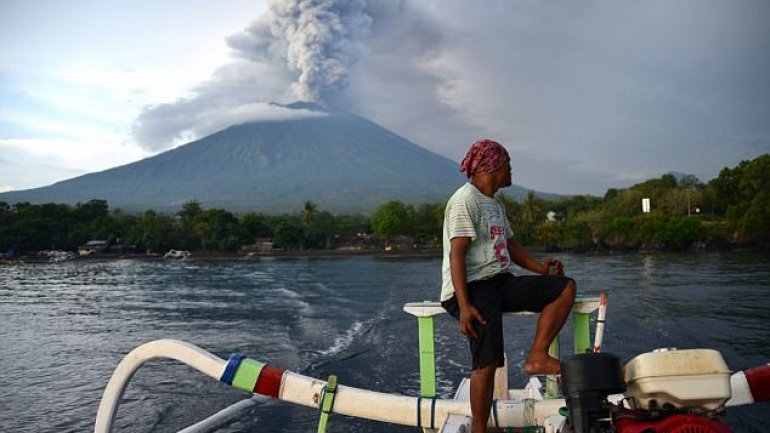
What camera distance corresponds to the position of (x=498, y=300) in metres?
2.97

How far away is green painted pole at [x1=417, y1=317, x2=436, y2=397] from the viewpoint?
3311 mm

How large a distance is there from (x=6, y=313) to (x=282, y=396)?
2008 cm

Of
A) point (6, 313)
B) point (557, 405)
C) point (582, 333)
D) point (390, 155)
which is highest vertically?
point (390, 155)

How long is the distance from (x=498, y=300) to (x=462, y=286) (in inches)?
8.7

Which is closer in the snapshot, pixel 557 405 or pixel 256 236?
pixel 557 405

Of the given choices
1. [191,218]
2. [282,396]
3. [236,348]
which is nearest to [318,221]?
[191,218]

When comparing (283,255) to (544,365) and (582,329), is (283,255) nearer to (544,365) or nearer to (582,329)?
(582,329)

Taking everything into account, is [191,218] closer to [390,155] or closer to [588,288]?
[588,288]

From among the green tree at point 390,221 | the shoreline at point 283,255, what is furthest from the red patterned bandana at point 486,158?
the green tree at point 390,221

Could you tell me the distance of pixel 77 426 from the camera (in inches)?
240

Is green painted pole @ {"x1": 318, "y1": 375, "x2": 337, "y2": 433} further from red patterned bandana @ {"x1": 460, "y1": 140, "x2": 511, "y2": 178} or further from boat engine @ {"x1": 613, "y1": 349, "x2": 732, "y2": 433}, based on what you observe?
boat engine @ {"x1": 613, "y1": 349, "x2": 732, "y2": 433}

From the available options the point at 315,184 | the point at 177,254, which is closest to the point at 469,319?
the point at 177,254

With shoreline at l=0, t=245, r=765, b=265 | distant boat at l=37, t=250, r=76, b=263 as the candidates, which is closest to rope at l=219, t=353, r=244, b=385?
shoreline at l=0, t=245, r=765, b=265

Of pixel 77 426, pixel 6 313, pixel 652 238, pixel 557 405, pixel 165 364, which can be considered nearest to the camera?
pixel 557 405
